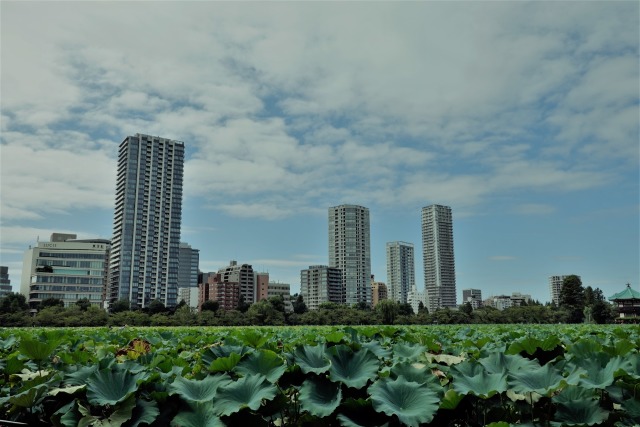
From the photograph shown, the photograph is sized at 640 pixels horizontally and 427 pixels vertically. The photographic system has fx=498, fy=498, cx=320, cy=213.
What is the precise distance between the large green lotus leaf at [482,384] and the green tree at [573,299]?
92.2 metres

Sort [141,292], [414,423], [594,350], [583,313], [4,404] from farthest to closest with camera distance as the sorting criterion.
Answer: [141,292], [583,313], [594,350], [4,404], [414,423]

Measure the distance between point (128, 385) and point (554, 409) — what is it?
9.01 ft

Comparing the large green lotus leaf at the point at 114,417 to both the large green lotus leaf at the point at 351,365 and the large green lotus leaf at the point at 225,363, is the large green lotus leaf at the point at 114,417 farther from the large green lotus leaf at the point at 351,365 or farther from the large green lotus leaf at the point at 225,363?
the large green lotus leaf at the point at 351,365

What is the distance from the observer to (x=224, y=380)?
3.25 meters

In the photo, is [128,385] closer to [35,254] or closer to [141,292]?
[35,254]

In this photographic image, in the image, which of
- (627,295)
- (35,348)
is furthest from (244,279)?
(35,348)

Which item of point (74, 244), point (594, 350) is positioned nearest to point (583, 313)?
point (594, 350)

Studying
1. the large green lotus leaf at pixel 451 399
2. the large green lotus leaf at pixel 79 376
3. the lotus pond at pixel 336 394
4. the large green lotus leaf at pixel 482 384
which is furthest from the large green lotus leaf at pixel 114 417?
the large green lotus leaf at pixel 482 384

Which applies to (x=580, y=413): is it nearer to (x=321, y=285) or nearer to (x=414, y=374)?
(x=414, y=374)

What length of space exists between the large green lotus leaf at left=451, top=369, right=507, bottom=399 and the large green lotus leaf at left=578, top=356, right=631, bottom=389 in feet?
1.83

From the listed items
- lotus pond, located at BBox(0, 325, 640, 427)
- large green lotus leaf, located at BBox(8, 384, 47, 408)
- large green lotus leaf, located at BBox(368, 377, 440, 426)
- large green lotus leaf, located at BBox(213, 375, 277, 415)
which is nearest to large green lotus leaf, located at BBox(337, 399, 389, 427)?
lotus pond, located at BBox(0, 325, 640, 427)

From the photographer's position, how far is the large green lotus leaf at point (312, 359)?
3.21 metres

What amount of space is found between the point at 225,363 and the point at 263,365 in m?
0.33

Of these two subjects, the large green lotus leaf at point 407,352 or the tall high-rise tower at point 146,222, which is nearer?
the large green lotus leaf at point 407,352
